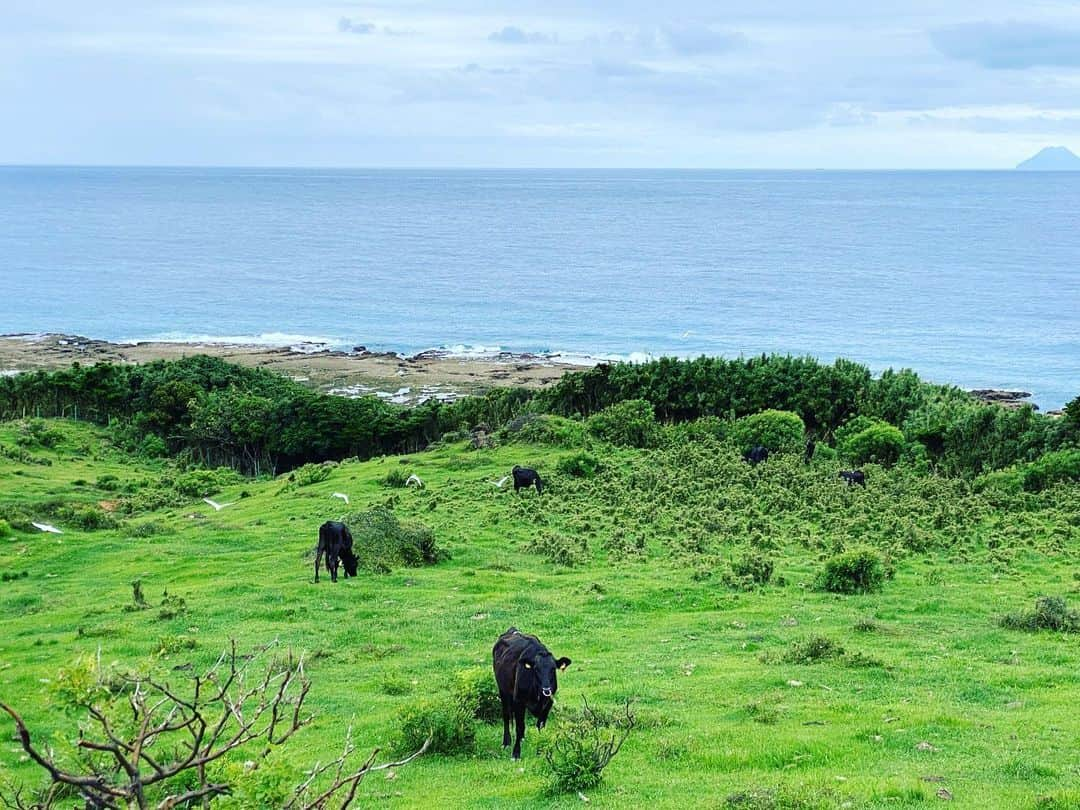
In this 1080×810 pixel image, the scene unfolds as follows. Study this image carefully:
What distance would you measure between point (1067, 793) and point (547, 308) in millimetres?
121387

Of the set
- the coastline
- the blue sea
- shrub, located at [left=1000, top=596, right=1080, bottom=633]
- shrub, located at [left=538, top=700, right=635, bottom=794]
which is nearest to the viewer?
shrub, located at [left=538, top=700, right=635, bottom=794]

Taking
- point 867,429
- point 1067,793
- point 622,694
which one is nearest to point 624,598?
point 622,694

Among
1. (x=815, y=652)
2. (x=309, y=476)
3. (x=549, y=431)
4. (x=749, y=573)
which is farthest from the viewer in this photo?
(x=549, y=431)

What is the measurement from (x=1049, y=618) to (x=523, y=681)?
41.4 ft

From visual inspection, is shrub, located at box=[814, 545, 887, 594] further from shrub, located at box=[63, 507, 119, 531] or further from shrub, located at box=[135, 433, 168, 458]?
shrub, located at box=[135, 433, 168, 458]

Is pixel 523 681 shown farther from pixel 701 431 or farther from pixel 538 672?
pixel 701 431

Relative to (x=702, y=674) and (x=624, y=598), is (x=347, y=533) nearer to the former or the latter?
(x=624, y=598)

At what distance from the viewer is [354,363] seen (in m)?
95.9

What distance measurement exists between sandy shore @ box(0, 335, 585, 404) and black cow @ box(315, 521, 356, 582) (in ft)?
168

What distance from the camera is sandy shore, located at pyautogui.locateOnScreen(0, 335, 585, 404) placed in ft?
278

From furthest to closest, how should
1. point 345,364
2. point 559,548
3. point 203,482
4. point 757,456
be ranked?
1. point 345,364
2. point 203,482
3. point 757,456
4. point 559,548

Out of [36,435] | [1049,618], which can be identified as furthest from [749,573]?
[36,435]

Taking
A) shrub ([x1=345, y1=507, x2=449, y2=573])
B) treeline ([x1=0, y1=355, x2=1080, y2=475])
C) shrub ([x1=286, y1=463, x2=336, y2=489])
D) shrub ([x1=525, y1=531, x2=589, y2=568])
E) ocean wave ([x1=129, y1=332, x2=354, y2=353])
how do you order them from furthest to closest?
ocean wave ([x1=129, y1=332, x2=354, y2=353]) → shrub ([x1=286, y1=463, x2=336, y2=489]) → treeline ([x1=0, y1=355, x2=1080, y2=475]) → shrub ([x1=525, y1=531, x2=589, y2=568]) → shrub ([x1=345, y1=507, x2=449, y2=573])

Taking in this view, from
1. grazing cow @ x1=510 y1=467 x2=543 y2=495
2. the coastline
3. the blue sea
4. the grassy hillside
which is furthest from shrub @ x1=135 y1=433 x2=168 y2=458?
the blue sea
